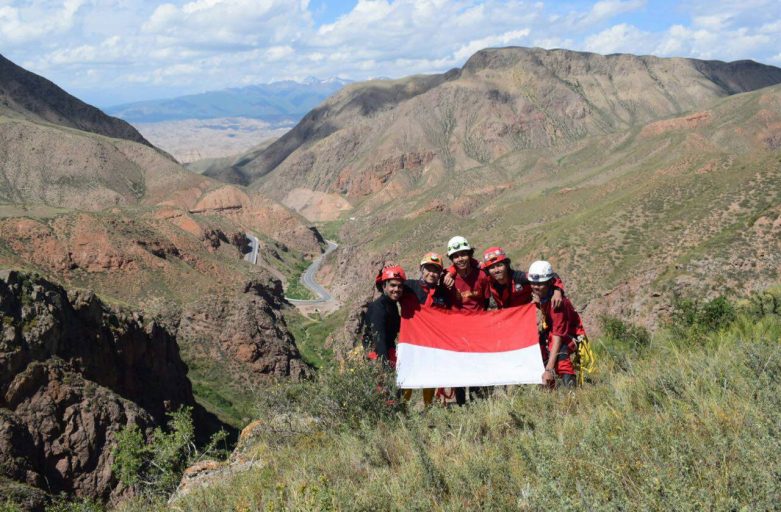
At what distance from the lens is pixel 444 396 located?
23.9 ft

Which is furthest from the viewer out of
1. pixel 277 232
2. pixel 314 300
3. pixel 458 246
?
pixel 277 232

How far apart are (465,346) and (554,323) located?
1.29 meters

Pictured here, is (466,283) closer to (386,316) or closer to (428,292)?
(428,292)

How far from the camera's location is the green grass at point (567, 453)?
118 inches

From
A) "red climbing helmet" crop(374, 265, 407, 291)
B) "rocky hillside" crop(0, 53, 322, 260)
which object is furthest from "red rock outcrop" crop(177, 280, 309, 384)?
"rocky hillside" crop(0, 53, 322, 260)

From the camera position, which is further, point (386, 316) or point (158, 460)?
point (158, 460)

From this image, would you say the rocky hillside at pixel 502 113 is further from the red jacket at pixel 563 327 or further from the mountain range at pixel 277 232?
the red jacket at pixel 563 327

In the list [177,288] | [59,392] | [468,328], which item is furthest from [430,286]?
[177,288]

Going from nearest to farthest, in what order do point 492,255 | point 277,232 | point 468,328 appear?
point 492,255 → point 468,328 → point 277,232

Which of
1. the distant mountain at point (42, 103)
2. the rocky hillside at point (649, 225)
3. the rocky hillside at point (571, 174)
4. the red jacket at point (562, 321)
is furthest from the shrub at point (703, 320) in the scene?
the distant mountain at point (42, 103)

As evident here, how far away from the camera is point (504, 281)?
7.43m

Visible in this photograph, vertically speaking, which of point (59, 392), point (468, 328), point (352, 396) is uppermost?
point (468, 328)

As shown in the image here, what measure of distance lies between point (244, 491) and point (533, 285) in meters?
3.88

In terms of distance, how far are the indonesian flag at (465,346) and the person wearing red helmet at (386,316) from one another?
0.57ft
